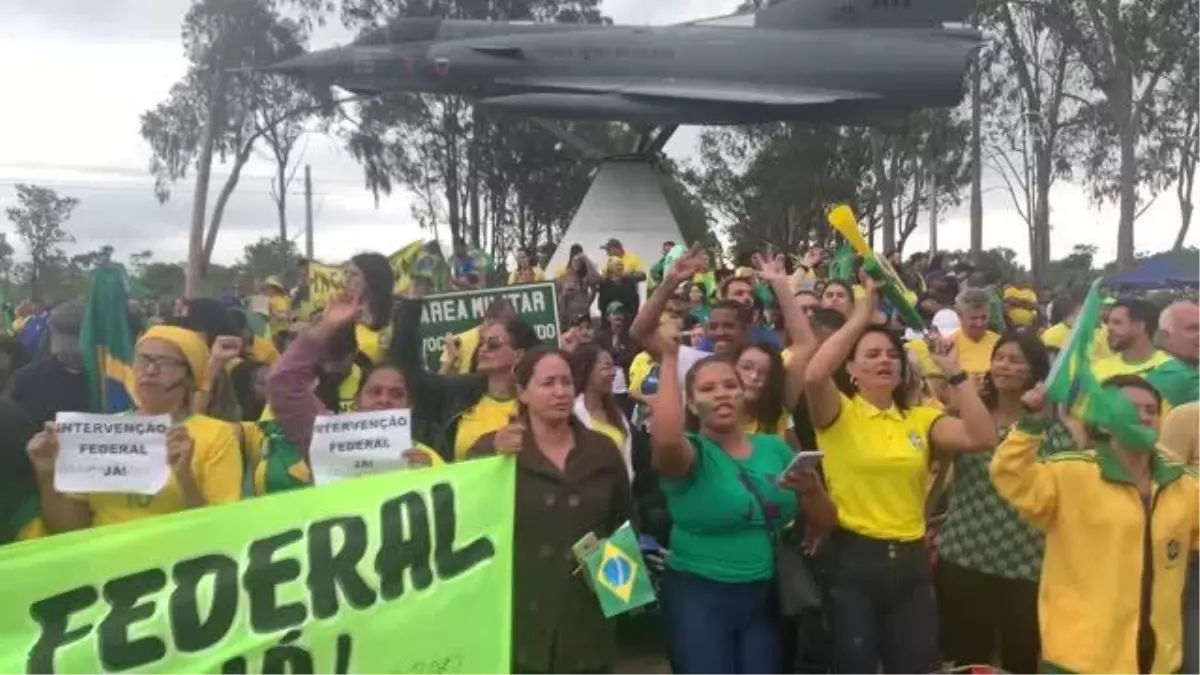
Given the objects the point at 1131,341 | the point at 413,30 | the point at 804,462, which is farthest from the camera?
the point at 413,30

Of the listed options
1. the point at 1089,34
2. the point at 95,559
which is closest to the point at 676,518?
the point at 95,559

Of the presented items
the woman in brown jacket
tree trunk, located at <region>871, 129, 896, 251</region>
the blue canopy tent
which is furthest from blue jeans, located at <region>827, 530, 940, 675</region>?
tree trunk, located at <region>871, 129, 896, 251</region>

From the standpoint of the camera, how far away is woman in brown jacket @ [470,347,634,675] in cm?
436

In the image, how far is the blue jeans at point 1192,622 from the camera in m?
4.74

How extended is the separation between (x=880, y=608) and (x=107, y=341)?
2921mm

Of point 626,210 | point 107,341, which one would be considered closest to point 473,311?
point 107,341

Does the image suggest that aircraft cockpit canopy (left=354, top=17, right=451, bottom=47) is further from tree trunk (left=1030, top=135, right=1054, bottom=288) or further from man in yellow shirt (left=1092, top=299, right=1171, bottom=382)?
man in yellow shirt (left=1092, top=299, right=1171, bottom=382)

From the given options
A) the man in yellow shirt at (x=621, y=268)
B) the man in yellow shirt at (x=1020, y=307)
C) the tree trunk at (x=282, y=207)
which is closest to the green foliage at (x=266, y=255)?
the tree trunk at (x=282, y=207)

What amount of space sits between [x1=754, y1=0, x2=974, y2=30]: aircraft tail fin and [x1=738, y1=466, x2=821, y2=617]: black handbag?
2282cm

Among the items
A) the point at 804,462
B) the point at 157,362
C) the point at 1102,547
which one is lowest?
the point at 1102,547

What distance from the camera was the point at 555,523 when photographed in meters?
4.36

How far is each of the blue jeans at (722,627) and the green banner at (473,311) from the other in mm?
2912

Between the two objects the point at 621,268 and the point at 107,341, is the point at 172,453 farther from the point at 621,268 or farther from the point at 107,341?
the point at 621,268

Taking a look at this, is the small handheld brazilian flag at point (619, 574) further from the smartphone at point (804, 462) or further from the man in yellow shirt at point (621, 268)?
the man in yellow shirt at point (621, 268)
